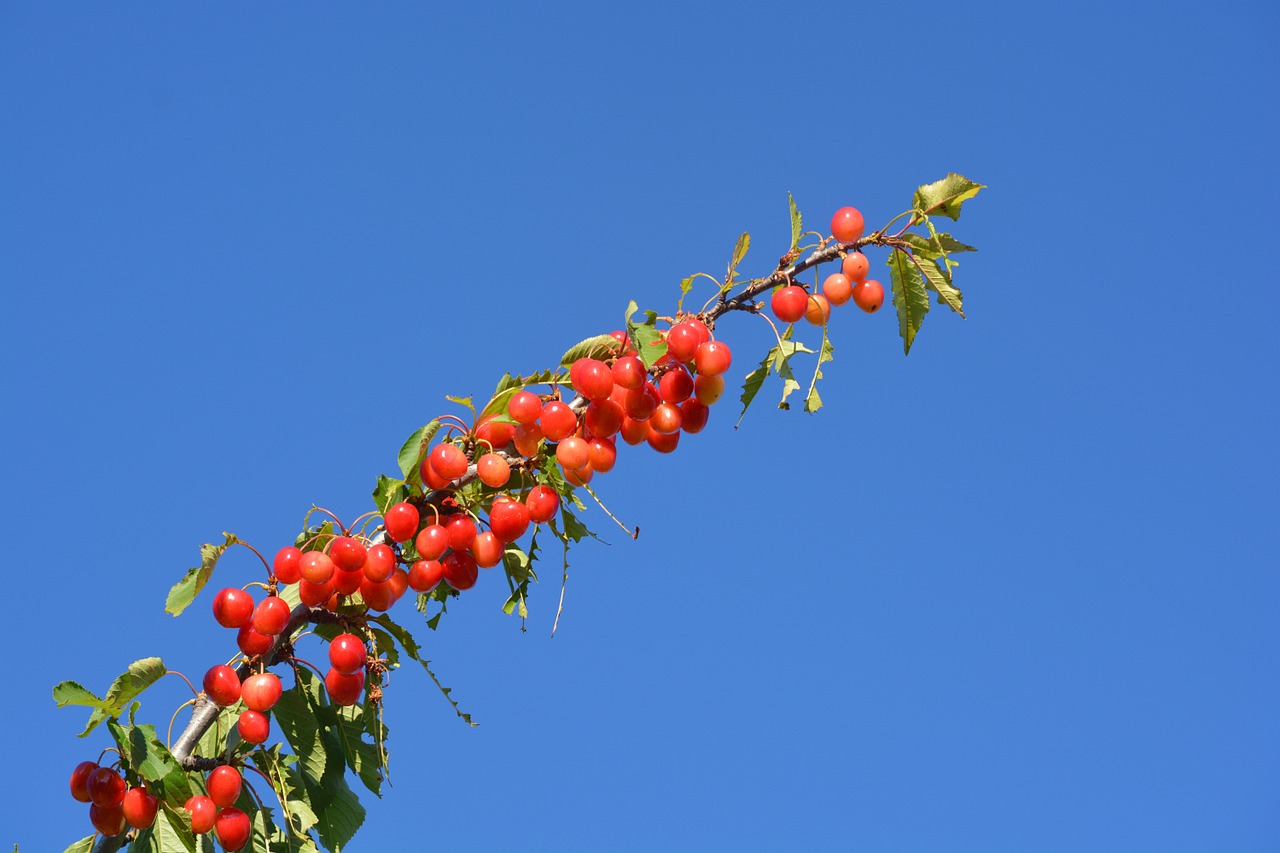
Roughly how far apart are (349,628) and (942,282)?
2645 mm

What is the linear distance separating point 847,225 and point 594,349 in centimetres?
110

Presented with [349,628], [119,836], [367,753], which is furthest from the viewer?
[367,753]

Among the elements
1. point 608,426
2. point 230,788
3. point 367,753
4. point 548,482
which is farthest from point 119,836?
point 608,426

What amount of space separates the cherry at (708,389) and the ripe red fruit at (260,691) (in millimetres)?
1920

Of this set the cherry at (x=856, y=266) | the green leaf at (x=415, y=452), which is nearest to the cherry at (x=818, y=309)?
the cherry at (x=856, y=266)

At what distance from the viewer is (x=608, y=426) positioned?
14.2 feet

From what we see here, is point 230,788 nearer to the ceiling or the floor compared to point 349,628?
nearer to the floor

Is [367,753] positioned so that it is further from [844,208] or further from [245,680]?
[844,208]

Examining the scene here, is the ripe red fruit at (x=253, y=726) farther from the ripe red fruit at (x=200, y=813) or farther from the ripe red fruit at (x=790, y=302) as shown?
the ripe red fruit at (x=790, y=302)

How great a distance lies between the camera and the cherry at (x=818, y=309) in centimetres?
446

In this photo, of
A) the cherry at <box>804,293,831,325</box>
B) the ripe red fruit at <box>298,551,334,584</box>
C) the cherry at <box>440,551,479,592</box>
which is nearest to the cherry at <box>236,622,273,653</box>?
the ripe red fruit at <box>298,551,334,584</box>

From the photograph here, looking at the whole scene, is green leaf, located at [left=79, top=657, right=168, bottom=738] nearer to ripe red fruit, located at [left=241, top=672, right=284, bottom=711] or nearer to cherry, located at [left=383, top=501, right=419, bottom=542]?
ripe red fruit, located at [left=241, top=672, right=284, bottom=711]

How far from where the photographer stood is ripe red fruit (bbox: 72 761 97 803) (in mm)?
3793

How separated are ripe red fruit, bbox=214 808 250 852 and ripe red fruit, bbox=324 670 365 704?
52 centimetres
